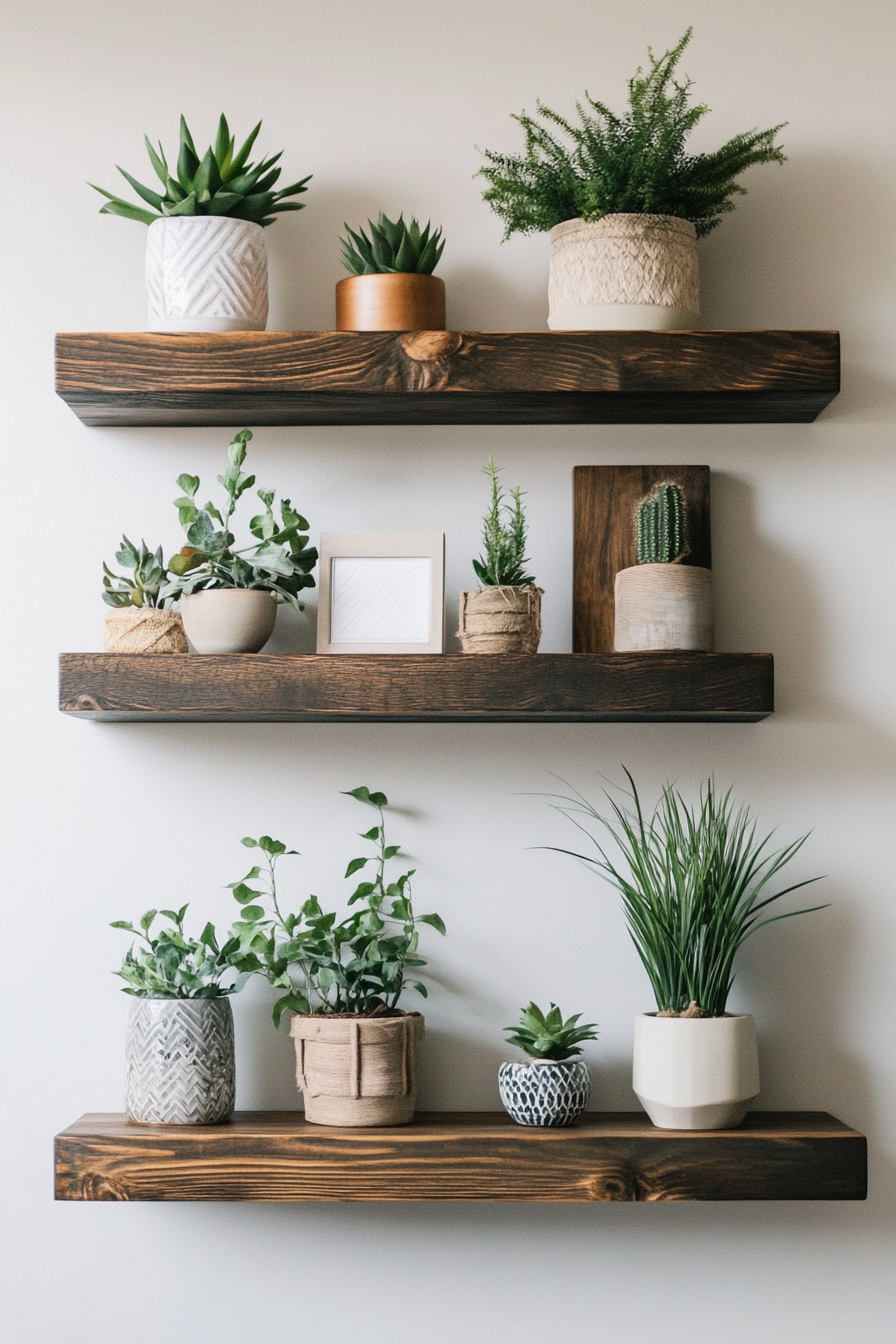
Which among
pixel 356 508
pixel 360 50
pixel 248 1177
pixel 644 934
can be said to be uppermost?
pixel 360 50

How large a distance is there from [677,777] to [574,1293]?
61 cm

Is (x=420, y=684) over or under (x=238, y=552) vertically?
under

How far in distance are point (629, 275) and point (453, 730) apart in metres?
0.56

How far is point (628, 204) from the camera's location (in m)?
1.44

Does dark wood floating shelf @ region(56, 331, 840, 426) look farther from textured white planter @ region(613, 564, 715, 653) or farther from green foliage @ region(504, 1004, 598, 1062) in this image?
green foliage @ region(504, 1004, 598, 1062)

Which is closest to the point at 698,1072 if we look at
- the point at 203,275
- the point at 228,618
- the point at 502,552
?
the point at 502,552

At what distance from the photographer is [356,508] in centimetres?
157

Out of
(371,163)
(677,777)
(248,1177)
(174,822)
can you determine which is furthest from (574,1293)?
(371,163)

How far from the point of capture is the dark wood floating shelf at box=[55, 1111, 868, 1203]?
133 cm

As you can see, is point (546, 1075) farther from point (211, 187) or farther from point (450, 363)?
point (211, 187)

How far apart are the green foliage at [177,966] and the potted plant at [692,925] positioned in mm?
432

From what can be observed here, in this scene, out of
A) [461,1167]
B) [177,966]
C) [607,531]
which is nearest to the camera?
[461,1167]

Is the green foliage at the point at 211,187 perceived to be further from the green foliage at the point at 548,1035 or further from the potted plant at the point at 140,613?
the green foliage at the point at 548,1035

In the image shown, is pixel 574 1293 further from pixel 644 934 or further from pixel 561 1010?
pixel 644 934
